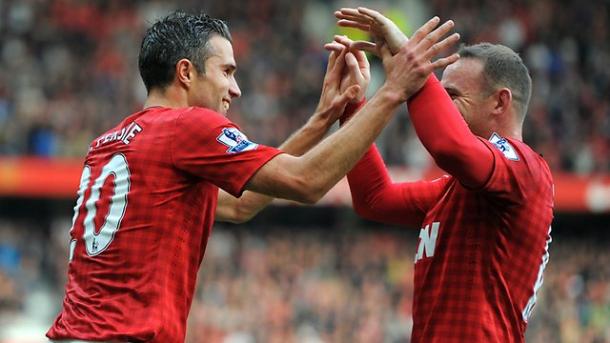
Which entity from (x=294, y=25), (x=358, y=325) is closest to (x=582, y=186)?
(x=358, y=325)

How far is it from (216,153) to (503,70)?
4.70 ft

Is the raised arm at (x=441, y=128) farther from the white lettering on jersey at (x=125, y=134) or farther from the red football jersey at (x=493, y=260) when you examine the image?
the white lettering on jersey at (x=125, y=134)

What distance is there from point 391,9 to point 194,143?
19.4 m

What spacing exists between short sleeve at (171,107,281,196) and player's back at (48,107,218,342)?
62 mm

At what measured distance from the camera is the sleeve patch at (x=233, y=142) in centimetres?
443

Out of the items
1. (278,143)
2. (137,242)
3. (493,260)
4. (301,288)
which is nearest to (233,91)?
(137,242)

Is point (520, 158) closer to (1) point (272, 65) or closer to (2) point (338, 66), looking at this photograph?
(2) point (338, 66)

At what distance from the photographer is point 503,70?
16.1 ft

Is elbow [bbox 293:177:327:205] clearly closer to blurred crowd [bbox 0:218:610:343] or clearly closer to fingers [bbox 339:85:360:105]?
fingers [bbox 339:85:360:105]

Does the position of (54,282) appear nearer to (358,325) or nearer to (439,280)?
(358,325)

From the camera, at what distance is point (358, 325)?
1666 centimetres

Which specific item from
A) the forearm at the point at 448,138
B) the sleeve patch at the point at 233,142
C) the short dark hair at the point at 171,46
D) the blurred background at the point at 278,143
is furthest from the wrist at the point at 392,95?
the blurred background at the point at 278,143

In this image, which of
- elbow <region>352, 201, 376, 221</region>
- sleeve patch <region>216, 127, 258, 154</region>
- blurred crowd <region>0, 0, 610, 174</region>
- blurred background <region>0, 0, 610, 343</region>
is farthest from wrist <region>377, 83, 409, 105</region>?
blurred crowd <region>0, 0, 610, 174</region>

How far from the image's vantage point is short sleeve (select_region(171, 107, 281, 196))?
4.41m
